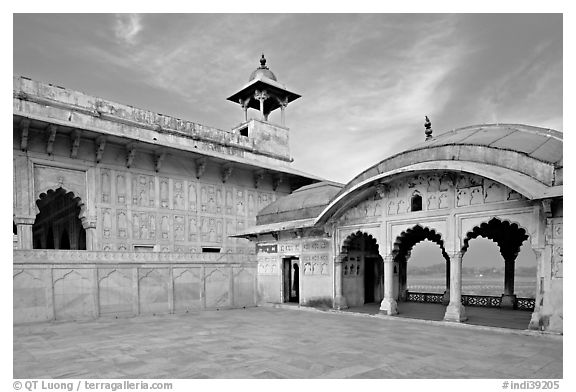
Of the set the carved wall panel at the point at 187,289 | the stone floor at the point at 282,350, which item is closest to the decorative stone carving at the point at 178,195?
the carved wall panel at the point at 187,289

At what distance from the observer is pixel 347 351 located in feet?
24.9

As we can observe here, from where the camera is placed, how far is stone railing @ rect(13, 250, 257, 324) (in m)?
11.6

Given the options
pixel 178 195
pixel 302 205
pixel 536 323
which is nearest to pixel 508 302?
pixel 536 323

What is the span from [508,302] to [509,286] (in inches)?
28.3

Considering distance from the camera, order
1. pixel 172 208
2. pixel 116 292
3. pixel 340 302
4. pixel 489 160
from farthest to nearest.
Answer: pixel 172 208
pixel 340 302
pixel 116 292
pixel 489 160

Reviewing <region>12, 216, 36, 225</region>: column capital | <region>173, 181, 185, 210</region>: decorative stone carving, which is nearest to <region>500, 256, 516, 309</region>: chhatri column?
<region>173, 181, 185, 210</region>: decorative stone carving

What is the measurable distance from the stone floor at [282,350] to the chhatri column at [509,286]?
16.6 feet

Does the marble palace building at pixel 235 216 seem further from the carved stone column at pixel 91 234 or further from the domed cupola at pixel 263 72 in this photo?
the domed cupola at pixel 263 72

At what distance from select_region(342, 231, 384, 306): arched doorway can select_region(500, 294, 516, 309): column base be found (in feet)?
14.6

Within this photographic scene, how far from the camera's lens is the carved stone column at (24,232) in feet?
42.2

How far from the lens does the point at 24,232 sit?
1298cm

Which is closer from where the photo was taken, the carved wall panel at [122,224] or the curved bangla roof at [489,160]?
the curved bangla roof at [489,160]

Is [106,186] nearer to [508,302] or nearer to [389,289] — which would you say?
[389,289]

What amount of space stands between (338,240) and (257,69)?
12.8 meters
